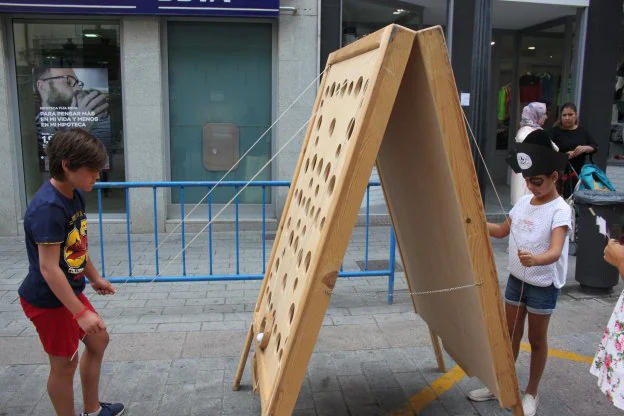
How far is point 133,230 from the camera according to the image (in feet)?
28.6

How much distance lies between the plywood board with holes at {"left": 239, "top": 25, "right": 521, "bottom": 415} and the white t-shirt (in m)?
0.55

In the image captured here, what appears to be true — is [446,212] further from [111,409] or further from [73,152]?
[111,409]

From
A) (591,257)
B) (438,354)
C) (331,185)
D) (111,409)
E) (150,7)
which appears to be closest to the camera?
(331,185)

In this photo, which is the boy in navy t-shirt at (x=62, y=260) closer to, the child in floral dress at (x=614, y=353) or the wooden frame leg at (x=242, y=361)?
the wooden frame leg at (x=242, y=361)

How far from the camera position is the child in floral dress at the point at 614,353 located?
2.56 m

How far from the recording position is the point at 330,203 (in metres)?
2.34

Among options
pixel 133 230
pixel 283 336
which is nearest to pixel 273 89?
pixel 133 230

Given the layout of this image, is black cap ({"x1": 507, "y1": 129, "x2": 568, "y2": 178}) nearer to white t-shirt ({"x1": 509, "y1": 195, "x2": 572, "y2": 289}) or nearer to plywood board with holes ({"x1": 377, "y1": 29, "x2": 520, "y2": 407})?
white t-shirt ({"x1": 509, "y1": 195, "x2": 572, "y2": 289})

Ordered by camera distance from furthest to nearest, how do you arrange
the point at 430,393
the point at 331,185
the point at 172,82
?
the point at 172,82 < the point at 430,393 < the point at 331,185

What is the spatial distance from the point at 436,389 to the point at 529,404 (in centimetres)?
60

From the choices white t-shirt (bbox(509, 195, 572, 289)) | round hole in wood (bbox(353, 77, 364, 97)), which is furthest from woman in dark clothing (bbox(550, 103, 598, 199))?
round hole in wood (bbox(353, 77, 364, 97))

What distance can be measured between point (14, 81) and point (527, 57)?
995 cm

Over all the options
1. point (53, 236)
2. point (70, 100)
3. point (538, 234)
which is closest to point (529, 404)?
point (538, 234)

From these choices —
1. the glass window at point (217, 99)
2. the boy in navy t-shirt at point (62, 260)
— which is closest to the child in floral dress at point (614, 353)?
the boy in navy t-shirt at point (62, 260)
